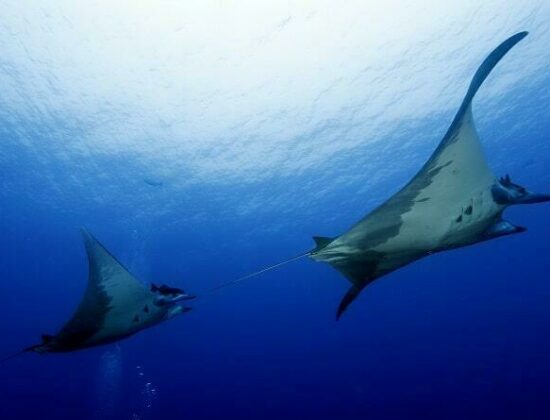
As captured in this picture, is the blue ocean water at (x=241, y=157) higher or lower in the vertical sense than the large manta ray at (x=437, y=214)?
higher

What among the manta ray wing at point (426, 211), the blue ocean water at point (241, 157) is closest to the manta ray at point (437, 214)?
the manta ray wing at point (426, 211)

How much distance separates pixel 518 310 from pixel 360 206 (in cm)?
5205

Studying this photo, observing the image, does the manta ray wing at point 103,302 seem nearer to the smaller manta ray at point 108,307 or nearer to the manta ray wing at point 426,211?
the smaller manta ray at point 108,307

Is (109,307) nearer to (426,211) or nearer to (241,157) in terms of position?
(426,211)

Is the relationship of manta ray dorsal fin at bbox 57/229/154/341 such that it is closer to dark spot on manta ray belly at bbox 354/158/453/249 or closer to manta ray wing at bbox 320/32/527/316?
manta ray wing at bbox 320/32/527/316

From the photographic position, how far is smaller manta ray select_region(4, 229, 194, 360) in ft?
15.4

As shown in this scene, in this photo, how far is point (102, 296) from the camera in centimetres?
491

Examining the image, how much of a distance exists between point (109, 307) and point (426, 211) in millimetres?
3720

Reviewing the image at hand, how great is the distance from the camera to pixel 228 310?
2018 inches

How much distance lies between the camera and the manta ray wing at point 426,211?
12.1 feet

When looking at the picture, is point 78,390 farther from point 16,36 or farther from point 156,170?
point 16,36

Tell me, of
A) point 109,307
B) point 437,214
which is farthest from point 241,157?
point 437,214

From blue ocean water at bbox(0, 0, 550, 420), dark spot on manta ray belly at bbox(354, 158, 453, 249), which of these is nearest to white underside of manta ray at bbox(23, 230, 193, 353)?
dark spot on manta ray belly at bbox(354, 158, 453, 249)

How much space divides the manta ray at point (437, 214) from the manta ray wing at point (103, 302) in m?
2.26
